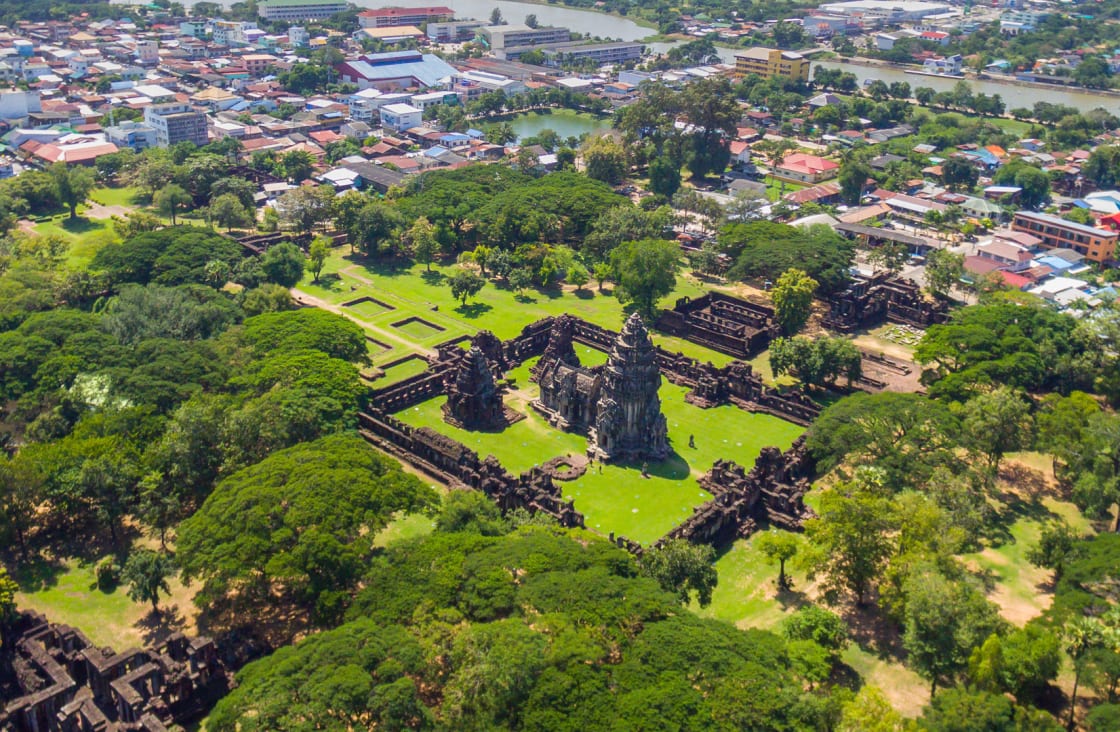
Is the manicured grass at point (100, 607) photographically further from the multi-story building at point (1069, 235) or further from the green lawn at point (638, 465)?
the multi-story building at point (1069, 235)

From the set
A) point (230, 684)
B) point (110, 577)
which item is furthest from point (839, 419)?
point (110, 577)

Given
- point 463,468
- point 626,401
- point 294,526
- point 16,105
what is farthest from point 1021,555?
point 16,105

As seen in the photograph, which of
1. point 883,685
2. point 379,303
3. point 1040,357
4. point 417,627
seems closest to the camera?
point 417,627

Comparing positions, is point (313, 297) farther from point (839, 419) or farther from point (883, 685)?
point (883, 685)

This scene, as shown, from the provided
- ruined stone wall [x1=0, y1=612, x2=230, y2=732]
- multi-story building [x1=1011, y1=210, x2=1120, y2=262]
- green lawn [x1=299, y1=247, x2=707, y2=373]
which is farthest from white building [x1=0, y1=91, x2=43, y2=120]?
multi-story building [x1=1011, y1=210, x2=1120, y2=262]

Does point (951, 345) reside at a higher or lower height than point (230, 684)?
higher

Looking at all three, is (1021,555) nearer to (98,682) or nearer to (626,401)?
(626,401)

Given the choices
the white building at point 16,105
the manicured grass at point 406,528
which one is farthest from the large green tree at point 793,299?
the white building at point 16,105
